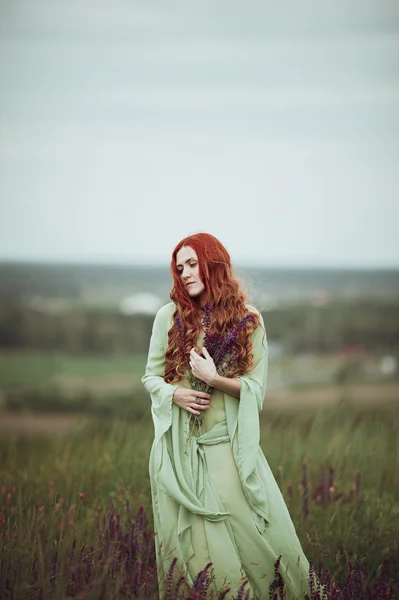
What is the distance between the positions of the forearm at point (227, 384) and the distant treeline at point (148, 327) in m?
11.7

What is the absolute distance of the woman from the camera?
10.6ft

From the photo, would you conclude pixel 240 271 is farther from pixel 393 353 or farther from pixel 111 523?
pixel 393 353

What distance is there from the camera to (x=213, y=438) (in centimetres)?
334

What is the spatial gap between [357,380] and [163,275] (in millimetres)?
3936

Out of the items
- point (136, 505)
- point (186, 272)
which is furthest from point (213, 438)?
point (136, 505)

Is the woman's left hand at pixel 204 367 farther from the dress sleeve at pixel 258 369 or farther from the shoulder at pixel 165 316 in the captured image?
the shoulder at pixel 165 316

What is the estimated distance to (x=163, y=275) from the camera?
48.1 ft

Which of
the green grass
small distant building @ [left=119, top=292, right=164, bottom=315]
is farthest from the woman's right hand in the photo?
the green grass

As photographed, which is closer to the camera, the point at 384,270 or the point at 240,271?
the point at 240,271

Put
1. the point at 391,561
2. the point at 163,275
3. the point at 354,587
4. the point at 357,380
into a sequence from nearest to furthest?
the point at 354,587 → the point at 391,561 → the point at 357,380 → the point at 163,275

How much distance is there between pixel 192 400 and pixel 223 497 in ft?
1.36

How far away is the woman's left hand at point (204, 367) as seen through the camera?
126 inches

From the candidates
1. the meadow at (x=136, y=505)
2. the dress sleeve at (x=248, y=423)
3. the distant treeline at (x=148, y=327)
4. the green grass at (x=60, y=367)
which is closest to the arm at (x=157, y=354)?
the dress sleeve at (x=248, y=423)

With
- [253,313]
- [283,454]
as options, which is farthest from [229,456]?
[283,454]
